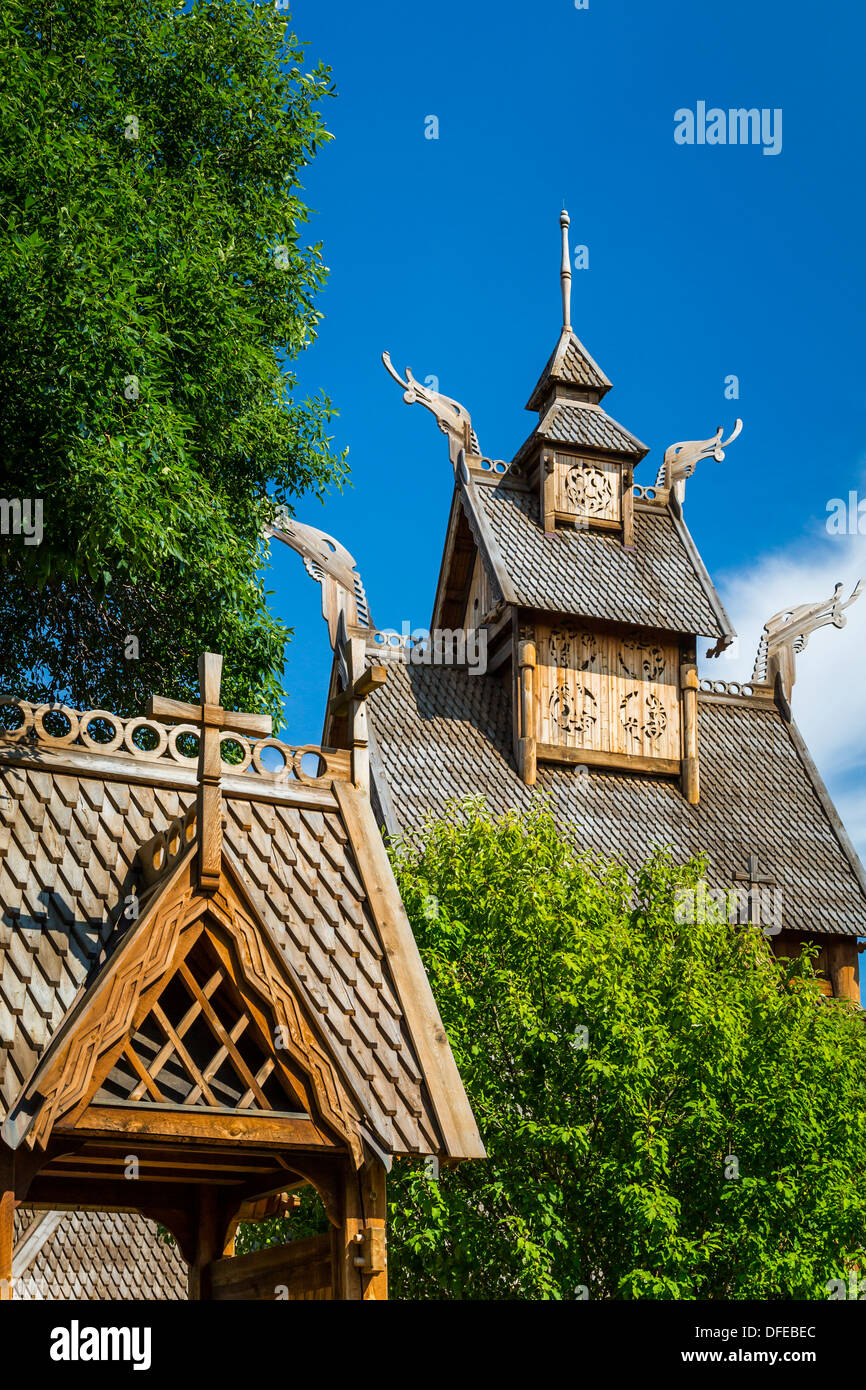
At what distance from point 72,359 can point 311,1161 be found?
23.5 feet

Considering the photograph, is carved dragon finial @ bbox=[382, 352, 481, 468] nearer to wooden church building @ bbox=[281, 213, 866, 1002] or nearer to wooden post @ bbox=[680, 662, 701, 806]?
wooden church building @ bbox=[281, 213, 866, 1002]

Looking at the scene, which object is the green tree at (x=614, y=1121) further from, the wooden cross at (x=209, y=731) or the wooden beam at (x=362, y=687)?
the wooden cross at (x=209, y=731)

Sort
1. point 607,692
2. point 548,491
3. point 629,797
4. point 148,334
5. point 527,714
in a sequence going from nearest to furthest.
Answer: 1. point 148,334
2. point 527,714
3. point 629,797
4. point 607,692
5. point 548,491

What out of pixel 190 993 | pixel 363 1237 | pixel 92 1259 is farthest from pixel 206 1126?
pixel 92 1259

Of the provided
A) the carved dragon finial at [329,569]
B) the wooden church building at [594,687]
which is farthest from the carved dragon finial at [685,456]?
the carved dragon finial at [329,569]

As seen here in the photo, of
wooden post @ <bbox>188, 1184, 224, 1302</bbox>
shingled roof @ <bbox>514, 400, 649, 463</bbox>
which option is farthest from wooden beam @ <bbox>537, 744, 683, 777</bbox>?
wooden post @ <bbox>188, 1184, 224, 1302</bbox>

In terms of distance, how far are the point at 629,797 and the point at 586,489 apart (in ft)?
18.6

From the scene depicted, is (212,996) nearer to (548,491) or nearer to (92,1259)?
(92,1259)

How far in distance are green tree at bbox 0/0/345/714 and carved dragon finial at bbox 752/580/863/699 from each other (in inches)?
577

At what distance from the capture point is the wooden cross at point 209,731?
8.77m

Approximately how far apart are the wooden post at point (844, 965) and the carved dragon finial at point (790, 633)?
5.56 metres

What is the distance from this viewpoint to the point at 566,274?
3105 centimetres

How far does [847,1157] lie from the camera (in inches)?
621

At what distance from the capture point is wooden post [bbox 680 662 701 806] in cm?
2686
